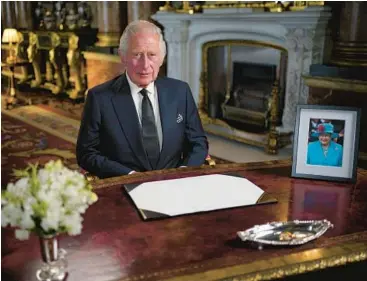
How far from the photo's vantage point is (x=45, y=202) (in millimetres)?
960

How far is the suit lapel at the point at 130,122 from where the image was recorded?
2.23 meters

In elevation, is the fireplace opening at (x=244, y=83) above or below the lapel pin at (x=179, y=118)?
below

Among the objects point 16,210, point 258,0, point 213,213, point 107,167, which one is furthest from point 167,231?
point 258,0

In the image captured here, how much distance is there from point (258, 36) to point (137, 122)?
3.10 meters

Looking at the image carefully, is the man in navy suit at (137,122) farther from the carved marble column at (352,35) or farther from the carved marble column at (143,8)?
the carved marble column at (143,8)

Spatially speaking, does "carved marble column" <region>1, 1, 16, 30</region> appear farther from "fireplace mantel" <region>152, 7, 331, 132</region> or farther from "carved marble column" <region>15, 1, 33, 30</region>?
"fireplace mantel" <region>152, 7, 331, 132</region>

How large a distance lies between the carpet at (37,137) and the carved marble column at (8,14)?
2.86 m

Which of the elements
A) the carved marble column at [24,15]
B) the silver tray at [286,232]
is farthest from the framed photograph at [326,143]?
the carved marble column at [24,15]

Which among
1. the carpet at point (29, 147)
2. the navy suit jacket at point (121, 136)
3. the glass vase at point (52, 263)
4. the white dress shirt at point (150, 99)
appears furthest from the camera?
the carpet at point (29, 147)

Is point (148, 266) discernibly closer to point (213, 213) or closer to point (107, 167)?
point (213, 213)

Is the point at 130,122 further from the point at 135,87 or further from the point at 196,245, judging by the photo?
the point at 196,245

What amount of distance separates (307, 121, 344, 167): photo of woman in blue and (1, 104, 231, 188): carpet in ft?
8.82

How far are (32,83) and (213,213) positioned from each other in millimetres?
8554

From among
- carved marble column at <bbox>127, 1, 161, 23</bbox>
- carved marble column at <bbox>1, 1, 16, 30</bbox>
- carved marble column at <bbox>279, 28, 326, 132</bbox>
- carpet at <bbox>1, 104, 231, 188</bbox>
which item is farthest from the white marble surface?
carved marble column at <bbox>1, 1, 16, 30</bbox>
